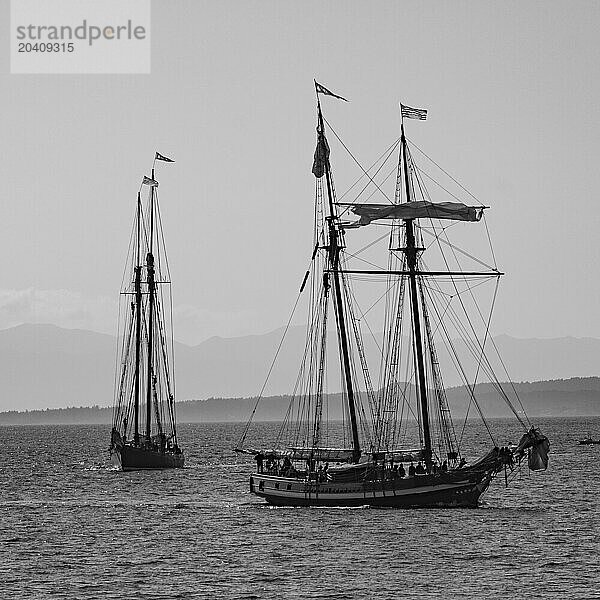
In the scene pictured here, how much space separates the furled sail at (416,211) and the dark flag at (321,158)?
3.78m

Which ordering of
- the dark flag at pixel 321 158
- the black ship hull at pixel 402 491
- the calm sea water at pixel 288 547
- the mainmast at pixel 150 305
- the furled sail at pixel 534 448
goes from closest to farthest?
1. the calm sea water at pixel 288 547
2. the furled sail at pixel 534 448
3. the black ship hull at pixel 402 491
4. the dark flag at pixel 321 158
5. the mainmast at pixel 150 305

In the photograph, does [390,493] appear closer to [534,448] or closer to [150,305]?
[534,448]

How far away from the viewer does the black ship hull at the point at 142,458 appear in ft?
415

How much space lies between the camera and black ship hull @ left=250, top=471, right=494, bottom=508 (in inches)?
3241

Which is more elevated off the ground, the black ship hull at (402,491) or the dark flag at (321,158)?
the dark flag at (321,158)

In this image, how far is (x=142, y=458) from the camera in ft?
417

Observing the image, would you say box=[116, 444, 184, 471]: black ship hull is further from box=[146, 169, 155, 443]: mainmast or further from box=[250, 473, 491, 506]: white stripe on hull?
box=[250, 473, 491, 506]: white stripe on hull

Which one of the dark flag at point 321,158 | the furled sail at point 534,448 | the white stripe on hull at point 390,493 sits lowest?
the white stripe on hull at point 390,493

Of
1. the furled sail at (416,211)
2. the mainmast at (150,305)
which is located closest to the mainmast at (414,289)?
the furled sail at (416,211)

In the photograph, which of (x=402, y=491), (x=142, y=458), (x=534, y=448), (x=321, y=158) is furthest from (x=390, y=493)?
(x=142, y=458)

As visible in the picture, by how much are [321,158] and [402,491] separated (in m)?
24.5

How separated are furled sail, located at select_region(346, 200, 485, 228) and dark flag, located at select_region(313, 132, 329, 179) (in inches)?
149

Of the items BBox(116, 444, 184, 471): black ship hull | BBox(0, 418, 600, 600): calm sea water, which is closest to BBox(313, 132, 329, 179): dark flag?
BBox(0, 418, 600, 600): calm sea water

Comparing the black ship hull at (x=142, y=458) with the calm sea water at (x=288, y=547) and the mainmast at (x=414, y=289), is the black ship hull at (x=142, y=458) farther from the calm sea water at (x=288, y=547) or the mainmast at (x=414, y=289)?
the mainmast at (x=414, y=289)
